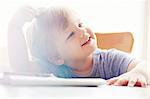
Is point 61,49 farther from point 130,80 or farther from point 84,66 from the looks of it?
point 130,80

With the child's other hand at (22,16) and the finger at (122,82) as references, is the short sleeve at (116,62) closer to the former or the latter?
the finger at (122,82)

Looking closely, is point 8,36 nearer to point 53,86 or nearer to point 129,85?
point 53,86

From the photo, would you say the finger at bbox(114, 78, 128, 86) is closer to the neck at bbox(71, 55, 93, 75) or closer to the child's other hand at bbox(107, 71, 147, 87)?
the child's other hand at bbox(107, 71, 147, 87)

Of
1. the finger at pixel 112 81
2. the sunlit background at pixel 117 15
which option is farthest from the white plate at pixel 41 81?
the sunlit background at pixel 117 15

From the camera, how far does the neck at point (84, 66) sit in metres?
1.01

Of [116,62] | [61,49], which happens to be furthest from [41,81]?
[116,62]

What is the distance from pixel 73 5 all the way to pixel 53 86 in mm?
336

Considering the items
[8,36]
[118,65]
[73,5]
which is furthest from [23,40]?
[118,65]

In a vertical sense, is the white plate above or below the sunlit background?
below

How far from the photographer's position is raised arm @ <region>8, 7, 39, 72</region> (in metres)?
0.98

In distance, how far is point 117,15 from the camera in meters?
1.06

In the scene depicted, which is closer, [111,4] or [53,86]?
[53,86]

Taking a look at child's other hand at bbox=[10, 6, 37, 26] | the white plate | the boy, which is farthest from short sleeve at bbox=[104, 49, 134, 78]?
child's other hand at bbox=[10, 6, 37, 26]

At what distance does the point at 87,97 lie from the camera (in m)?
0.64
